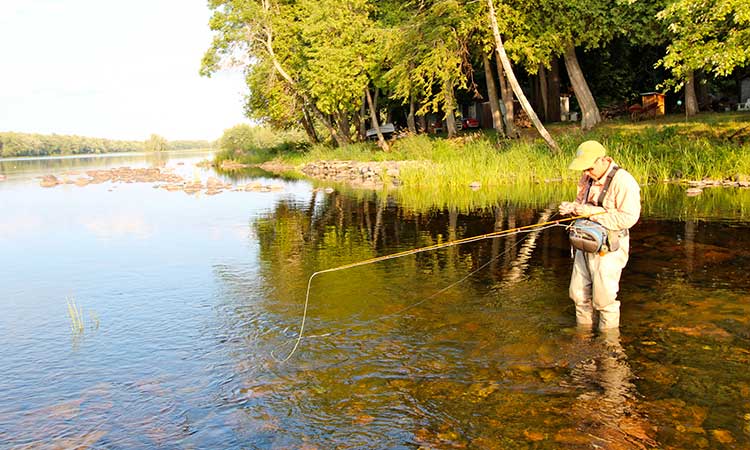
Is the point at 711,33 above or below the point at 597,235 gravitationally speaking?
above

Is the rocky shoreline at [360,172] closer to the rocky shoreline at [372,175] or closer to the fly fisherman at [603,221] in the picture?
the rocky shoreline at [372,175]

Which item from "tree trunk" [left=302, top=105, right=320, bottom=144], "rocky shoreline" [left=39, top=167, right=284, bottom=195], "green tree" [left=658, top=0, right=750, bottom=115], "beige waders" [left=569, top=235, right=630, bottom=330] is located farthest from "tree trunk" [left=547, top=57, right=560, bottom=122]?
"beige waders" [left=569, top=235, right=630, bottom=330]

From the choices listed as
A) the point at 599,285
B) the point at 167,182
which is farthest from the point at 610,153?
the point at 167,182

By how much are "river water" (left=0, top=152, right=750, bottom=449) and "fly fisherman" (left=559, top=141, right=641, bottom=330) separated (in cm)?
62

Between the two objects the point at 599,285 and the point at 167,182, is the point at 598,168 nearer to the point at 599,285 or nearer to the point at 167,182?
the point at 599,285

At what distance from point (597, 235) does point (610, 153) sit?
17.1 meters

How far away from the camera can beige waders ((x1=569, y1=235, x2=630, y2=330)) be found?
681cm

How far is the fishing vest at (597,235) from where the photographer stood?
6617 millimetres

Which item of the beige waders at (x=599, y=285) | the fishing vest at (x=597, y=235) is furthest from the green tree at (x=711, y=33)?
the beige waders at (x=599, y=285)

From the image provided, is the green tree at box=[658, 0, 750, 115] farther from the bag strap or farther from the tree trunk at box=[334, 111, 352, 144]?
the tree trunk at box=[334, 111, 352, 144]

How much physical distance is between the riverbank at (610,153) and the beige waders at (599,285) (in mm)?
15028

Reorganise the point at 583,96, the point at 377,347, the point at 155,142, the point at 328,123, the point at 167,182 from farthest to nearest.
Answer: the point at 155,142, the point at 328,123, the point at 167,182, the point at 583,96, the point at 377,347

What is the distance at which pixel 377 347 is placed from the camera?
23.5 feet

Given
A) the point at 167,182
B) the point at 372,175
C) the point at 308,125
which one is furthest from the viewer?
the point at 308,125
